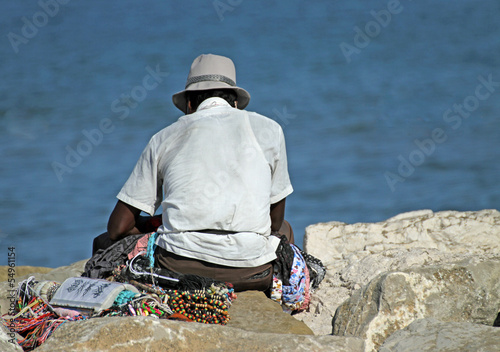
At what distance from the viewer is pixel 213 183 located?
331cm

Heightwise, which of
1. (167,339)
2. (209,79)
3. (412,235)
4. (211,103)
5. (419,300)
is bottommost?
(167,339)

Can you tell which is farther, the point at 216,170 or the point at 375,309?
→ the point at 216,170

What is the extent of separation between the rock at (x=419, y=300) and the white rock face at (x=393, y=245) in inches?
34.2

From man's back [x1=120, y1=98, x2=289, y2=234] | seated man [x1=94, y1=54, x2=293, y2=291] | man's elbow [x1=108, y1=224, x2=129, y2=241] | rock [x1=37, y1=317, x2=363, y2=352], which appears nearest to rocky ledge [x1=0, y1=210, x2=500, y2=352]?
rock [x1=37, y1=317, x2=363, y2=352]

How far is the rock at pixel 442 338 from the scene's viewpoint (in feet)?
8.30

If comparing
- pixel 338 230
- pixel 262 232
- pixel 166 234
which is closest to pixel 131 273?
pixel 166 234

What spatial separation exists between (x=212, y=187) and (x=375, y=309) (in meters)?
0.93

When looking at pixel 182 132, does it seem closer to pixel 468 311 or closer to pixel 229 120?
pixel 229 120

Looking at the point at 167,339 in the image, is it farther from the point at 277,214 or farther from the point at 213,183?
the point at 277,214

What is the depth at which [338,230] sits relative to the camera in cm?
502

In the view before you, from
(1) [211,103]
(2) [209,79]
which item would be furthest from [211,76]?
(1) [211,103]

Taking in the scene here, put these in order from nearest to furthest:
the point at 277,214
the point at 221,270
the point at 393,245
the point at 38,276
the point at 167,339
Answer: the point at 167,339 < the point at 221,270 < the point at 277,214 < the point at 38,276 < the point at 393,245

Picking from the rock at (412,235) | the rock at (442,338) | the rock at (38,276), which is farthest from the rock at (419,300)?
the rock at (38,276)

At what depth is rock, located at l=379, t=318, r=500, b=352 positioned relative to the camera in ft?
8.30
